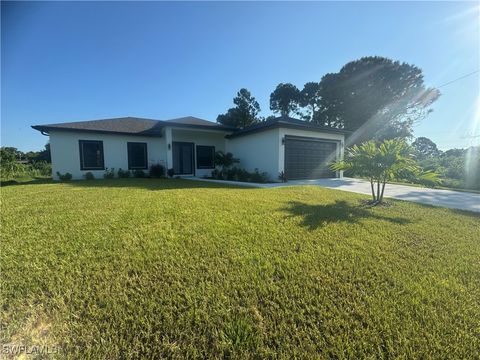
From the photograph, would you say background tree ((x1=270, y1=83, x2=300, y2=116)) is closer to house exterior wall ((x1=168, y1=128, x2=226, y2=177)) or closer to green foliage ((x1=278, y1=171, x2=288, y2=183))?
house exterior wall ((x1=168, y1=128, x2=226, y2=177))

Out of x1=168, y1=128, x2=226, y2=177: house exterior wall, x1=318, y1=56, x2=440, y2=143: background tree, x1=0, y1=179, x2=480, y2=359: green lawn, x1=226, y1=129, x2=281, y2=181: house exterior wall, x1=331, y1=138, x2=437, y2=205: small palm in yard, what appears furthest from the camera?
x1=318, y1=56, x2=440, y2=143: background tree

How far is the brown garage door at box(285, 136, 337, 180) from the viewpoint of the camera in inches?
457

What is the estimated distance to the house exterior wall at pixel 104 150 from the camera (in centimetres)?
1137

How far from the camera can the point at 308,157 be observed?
12398 mm

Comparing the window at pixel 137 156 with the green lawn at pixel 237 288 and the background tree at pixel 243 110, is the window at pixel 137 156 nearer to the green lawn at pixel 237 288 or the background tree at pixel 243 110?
the green lawn at pixel 237 288

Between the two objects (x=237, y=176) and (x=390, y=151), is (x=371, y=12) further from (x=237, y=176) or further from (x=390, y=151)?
(x=237, y=176)

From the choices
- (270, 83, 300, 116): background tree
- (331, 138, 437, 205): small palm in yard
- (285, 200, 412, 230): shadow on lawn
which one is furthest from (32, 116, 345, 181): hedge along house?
(270, 83, 300, 116): background tree

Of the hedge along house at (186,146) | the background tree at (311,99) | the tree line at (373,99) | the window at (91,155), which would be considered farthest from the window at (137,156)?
the background tree at (311,99)

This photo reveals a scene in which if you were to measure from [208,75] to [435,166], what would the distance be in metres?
12.2

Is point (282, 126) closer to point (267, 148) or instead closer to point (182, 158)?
point (267, 148)

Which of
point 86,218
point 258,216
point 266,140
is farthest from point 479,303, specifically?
point 266,140

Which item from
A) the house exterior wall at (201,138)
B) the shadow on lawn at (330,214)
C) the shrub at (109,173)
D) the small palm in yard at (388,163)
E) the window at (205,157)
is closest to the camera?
the shadow on lawn at (330,214)

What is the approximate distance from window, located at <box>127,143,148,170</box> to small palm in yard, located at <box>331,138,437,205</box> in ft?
40.4

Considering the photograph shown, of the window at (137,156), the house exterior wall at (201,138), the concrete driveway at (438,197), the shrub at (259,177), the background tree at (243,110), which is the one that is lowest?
the concrete driveway at (438,197)
